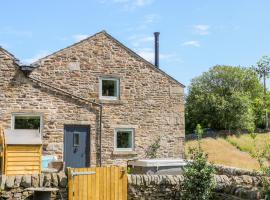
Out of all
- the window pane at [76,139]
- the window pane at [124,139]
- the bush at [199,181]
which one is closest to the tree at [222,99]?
the window pane at [124,139]

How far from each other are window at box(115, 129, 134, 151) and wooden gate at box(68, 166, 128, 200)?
876cm

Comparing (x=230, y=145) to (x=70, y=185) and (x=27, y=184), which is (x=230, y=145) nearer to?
(x=70, y=185)

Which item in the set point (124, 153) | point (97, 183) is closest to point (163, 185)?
point (97, 183)

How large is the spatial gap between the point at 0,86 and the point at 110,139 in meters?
5.54

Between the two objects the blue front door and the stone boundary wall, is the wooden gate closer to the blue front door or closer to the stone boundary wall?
the stone boundary wall

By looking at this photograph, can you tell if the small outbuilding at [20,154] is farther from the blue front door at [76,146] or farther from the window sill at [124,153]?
the window sill at [124,153]

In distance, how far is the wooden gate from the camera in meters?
11.3

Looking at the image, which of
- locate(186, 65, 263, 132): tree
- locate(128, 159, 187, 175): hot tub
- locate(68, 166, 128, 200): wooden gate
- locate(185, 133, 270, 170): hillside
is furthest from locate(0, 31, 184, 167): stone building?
locate(186, 65, 263, 132): tree

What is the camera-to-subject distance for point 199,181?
11.5 meters

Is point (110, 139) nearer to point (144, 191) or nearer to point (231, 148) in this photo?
point (144, 191)

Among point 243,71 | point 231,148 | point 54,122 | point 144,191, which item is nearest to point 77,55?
point 54,122

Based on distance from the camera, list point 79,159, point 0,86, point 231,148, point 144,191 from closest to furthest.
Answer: point 144,191 < point 0,86 < point 79,159 < point 231,148

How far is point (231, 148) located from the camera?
137ft

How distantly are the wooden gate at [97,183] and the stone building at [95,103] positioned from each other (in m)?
7.66
